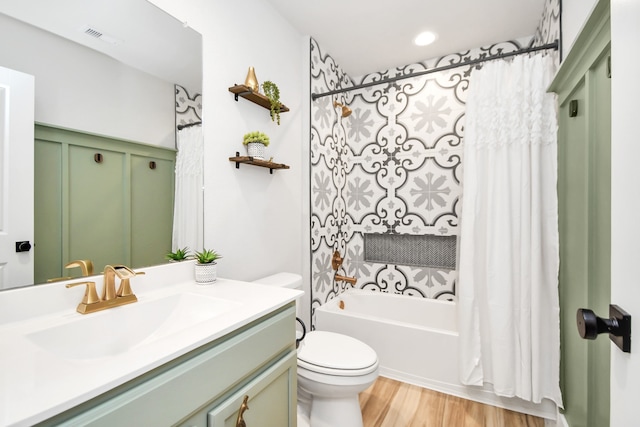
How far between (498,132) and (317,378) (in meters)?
1.73

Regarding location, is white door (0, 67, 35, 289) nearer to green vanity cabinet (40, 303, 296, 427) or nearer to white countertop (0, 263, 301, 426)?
white countertop (0, 263, 301, 426)

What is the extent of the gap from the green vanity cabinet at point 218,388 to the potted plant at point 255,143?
0.88 m

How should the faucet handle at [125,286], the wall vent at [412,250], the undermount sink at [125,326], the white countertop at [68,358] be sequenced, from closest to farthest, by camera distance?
the white countertop at [68,358]
the undermount sink at [125,326]
the faucet handle at [125,286]
the wall vent at [412,250]

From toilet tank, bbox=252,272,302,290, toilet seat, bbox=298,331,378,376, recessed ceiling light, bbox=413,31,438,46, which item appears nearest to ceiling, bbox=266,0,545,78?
recessed ceiling light, bbox=413,31,438,46

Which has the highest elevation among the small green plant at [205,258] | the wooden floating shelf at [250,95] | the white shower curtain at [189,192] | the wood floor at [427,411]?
the wooden floating shelf at [250,95]

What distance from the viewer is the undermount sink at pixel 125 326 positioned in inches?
Answer: 31.4

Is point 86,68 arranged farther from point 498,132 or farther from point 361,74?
point 361,74

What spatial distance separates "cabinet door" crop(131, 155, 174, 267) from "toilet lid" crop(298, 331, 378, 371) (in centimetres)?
87

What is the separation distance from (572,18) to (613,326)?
5.24 feet

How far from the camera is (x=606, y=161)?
94cm

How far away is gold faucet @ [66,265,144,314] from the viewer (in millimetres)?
924

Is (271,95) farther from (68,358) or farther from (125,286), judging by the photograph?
(68,358)

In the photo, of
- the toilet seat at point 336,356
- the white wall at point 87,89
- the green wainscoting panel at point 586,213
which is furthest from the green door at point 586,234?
the white wall at point 87,89

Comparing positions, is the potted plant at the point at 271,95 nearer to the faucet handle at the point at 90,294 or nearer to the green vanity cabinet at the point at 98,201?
the green vanity cabinet at the point at 98,201
